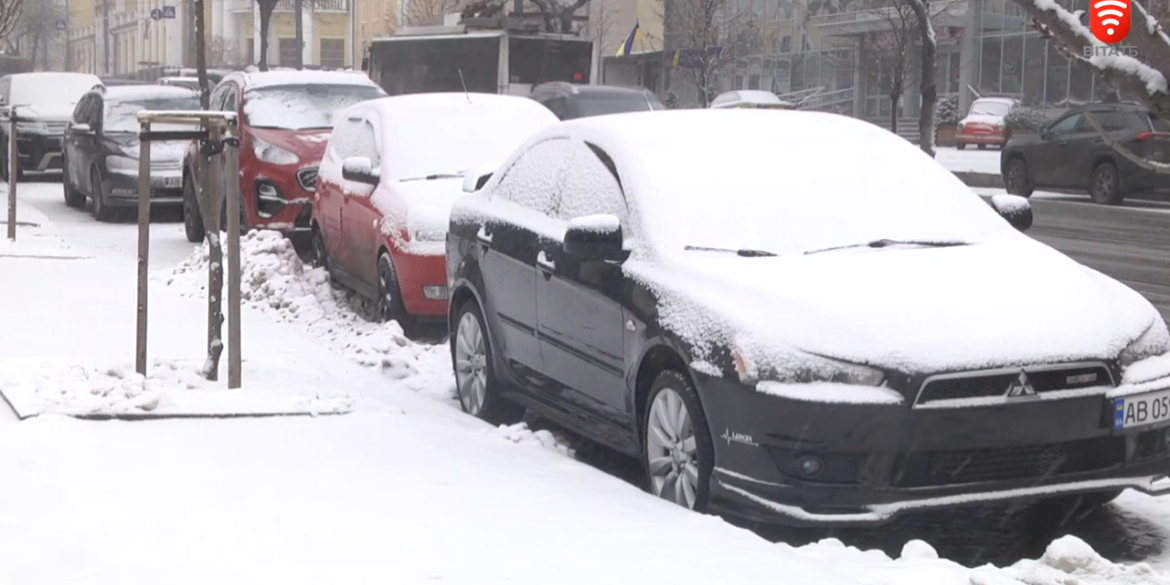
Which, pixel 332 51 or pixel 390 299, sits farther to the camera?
pixel 332 51

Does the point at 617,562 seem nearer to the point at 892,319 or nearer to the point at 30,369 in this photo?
the point at 892,319

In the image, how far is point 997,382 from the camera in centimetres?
566

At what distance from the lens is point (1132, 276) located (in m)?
15.0

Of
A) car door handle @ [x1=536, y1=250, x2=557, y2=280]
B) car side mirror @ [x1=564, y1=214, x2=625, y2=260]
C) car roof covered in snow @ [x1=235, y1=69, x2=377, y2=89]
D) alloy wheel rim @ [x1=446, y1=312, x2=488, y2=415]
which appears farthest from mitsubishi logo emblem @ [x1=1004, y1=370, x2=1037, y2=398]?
car roof covered in snow @ [x1=235, y1=69, x2=377, y2=89]

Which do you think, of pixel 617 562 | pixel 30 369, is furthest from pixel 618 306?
pixel 30 369

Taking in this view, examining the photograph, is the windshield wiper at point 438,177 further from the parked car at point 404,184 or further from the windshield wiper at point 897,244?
the windshield wiper at point 897,244

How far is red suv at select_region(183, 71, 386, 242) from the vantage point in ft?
48.6

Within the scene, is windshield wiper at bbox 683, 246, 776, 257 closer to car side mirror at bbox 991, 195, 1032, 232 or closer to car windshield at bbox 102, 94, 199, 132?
car side mirror at bbox 991, 195, 1032, 232

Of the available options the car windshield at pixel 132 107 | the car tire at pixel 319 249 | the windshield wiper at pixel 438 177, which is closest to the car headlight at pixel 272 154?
the car tire at pixel 319 249

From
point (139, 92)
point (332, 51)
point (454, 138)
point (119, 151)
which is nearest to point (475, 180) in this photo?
point (454, 138)

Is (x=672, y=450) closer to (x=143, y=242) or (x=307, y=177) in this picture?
(x=143, y=242)

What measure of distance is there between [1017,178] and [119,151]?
1410cm

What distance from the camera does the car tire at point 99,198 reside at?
2005 cm

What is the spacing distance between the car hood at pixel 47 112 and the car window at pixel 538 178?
67.2 feet
